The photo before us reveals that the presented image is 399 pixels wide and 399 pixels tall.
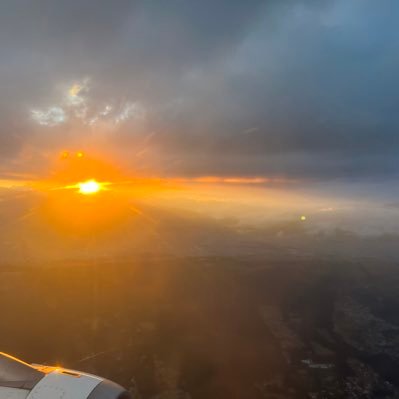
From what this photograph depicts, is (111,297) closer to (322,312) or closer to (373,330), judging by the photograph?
(322,312)

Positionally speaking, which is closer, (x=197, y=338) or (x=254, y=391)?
(x=254, y=391)

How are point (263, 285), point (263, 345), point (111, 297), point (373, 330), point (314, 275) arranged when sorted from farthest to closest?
point (314, 275)
point (263, 285)
point (111, 297)
point (373, 330)
point (263, 345)

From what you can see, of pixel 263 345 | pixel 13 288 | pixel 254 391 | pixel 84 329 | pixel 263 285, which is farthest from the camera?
pixel 263 285

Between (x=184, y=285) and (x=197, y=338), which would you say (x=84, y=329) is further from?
(x=184, y=285)

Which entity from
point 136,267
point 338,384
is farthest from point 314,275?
point 338,384

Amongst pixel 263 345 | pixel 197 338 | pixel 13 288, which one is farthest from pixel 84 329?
pixel 13 288

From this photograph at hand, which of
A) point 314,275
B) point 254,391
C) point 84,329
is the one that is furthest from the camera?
point 314,275
